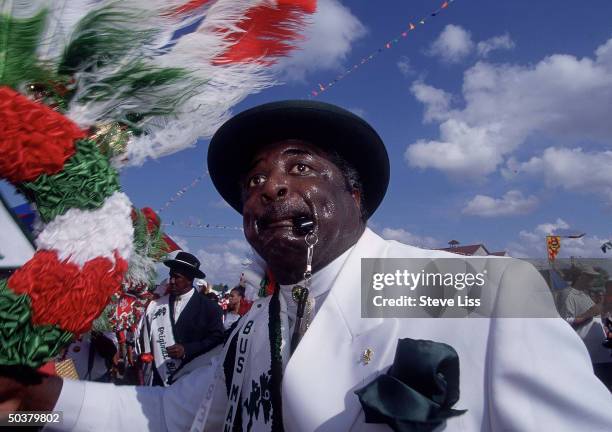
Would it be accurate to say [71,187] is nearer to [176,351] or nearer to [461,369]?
[461,369]

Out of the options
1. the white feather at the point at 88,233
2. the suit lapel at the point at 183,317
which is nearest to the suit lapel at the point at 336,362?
the white feather at the point at 88,233

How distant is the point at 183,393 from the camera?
Result: 2.24 meters

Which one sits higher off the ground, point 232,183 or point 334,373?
point 232,183

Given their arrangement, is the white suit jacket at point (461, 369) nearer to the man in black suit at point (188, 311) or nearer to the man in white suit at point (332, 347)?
the man in white suit at point (332, 347)

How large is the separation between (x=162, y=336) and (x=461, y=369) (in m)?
5.48

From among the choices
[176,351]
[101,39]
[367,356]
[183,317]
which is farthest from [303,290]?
[183,317]

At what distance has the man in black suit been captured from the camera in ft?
20.1

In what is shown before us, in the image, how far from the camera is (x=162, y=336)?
6.25 meters

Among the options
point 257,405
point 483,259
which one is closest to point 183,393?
point 257,405

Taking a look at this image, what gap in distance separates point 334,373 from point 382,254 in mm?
514

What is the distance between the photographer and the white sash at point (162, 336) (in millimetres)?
5988

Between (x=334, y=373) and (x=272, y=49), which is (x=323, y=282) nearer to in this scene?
(x=334, y=373)

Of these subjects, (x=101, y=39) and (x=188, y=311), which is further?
(x=188, y=311)

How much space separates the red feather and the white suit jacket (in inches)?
31.6
